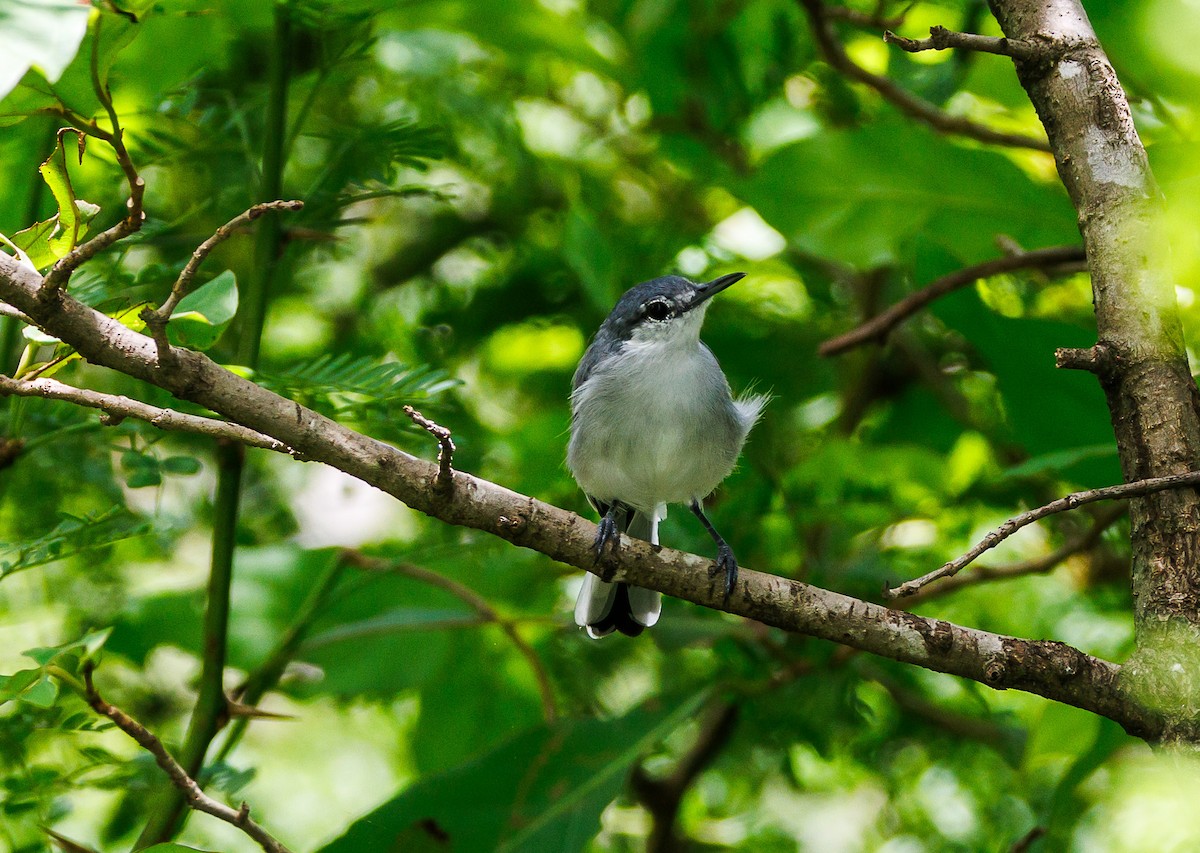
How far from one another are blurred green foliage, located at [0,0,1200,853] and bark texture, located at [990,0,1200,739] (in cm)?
16

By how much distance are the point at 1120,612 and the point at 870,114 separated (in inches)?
79.6

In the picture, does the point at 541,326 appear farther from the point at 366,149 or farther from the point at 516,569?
the point at 366,149

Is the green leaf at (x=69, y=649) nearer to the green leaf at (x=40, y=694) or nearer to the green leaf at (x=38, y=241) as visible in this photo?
the green leaf at (x=40, y=694)

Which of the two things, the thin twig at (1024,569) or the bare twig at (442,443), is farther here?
the thin twig at (1024,569)

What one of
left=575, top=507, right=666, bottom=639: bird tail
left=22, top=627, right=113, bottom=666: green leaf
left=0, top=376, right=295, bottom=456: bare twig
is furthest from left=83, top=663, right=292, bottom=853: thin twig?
left=575, top=507, right=666, bottom=639: bird tail

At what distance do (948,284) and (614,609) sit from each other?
4.54ft

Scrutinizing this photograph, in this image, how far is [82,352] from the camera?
1472 millimetres

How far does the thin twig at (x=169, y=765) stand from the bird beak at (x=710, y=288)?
2.03 meters

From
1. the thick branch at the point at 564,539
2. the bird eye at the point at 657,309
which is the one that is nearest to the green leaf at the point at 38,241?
the thick branch at the point at 564,539

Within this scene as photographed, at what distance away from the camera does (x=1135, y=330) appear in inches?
69.4

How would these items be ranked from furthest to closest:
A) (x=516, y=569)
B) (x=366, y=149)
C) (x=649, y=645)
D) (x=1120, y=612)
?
(x=649, y=645) < (x=516, y=569) < (x=1120, y=612) < (x=366, y=149)

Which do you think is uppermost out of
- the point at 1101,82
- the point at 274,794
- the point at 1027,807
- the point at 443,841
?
the point at 1101,82

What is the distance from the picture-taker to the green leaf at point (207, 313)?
1.76 m

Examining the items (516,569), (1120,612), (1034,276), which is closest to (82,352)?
(516,569)
